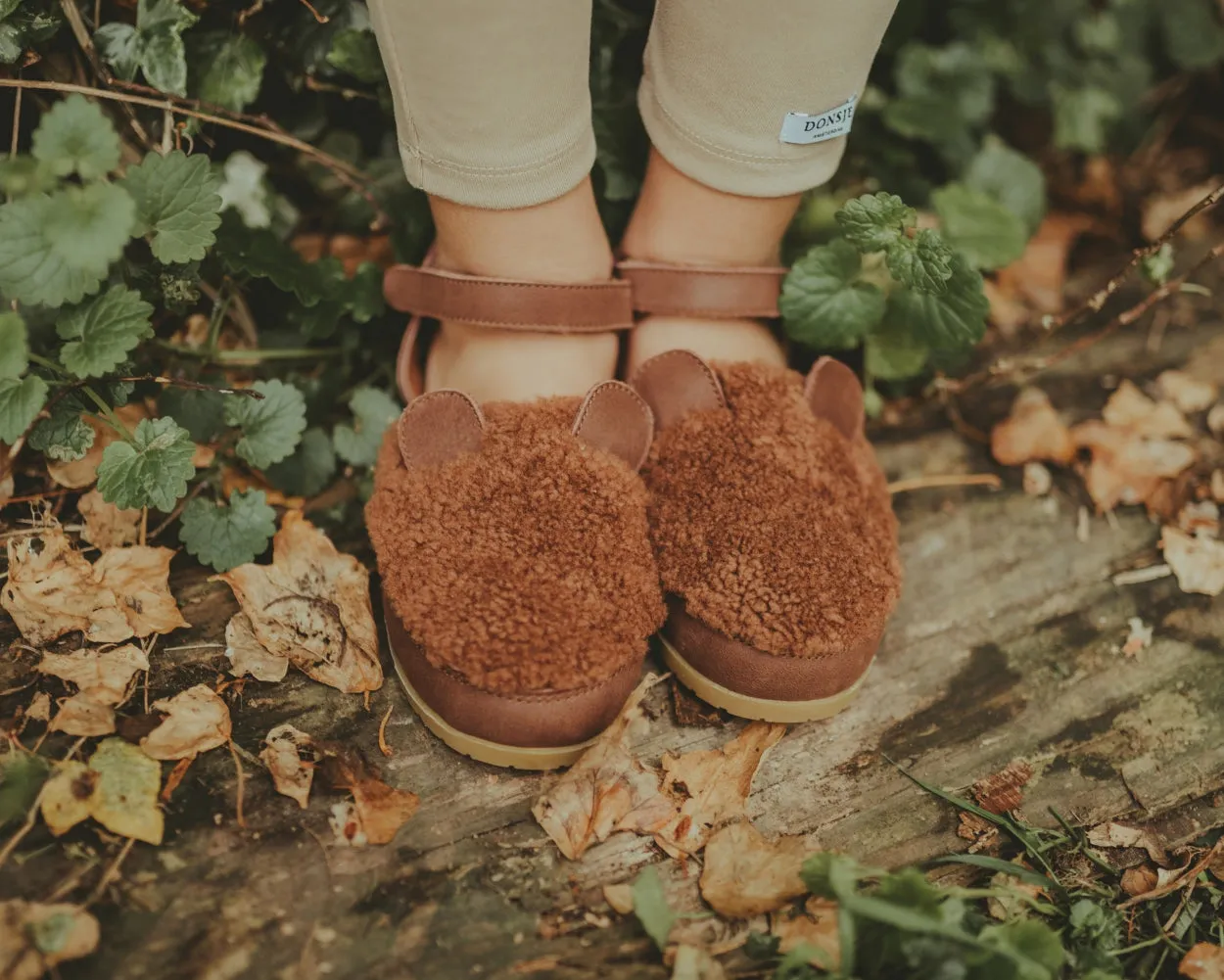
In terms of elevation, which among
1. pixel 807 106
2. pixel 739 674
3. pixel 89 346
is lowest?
pixel 739 674

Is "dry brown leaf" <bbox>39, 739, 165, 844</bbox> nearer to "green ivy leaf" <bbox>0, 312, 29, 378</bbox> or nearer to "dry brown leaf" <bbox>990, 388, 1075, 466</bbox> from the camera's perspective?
"green ivy leaf" <bbox>0, 312, 29, 378</bbox>

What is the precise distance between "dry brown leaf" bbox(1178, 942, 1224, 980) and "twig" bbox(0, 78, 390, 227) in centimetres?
138

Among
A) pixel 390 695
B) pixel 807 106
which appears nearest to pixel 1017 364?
pixel 807 106

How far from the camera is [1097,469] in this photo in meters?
1.49

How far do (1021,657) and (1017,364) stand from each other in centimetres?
58

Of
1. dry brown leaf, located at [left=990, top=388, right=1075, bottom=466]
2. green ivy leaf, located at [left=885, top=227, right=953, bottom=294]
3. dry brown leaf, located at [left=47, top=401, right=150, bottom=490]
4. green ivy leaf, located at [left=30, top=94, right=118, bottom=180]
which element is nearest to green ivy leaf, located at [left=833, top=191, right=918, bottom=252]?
green ivy leaf, located at [left=885, top=227, right=953, bottom=294]

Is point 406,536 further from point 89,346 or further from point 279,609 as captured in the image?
point 89,346

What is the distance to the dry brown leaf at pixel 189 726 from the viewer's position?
40.4 inches

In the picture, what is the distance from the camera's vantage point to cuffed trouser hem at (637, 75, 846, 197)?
3.60ft

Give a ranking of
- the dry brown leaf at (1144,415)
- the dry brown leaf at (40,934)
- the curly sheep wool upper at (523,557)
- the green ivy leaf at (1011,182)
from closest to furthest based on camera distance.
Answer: the dry brown leaf at (40,934), the curly sheep wool upper at (523,557), the dry brown leaf at (1144,415), the green ivy leaf at (1011,182)

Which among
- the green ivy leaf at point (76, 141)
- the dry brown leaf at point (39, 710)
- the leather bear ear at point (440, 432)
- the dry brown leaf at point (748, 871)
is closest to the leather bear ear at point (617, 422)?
the leather bear ear at point (440, 432)

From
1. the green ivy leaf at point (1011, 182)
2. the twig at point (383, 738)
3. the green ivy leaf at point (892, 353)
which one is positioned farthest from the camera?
the green ivy leaf at point (1011, 182)

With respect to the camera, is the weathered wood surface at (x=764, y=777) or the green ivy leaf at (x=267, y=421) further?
the green ivy leaf at (x=267, y=421)

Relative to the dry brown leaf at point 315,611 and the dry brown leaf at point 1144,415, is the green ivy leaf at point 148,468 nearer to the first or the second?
the dry brown leaf at point 315,611
